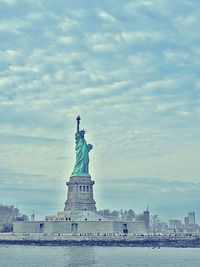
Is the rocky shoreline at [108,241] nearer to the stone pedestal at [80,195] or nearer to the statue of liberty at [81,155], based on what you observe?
the stone pedestal at [80,195]

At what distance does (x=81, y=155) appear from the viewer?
130m

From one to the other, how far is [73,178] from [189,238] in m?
28.2

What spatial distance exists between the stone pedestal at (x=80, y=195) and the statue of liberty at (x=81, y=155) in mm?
1597

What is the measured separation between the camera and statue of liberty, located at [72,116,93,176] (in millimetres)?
128875

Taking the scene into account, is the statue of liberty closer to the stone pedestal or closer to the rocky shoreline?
the stone pedestal

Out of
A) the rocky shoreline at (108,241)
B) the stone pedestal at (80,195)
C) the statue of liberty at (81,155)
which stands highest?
the statue of liberty at (81,155)

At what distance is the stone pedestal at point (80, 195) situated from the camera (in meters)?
126

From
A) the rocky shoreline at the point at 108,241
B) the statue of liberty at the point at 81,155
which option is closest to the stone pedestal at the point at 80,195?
the statue of liberty at the point at 81,155

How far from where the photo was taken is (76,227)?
118 meters

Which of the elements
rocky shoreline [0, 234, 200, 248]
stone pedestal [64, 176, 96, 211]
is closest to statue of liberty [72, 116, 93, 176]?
stone pedestal [64, 176, 96, 211]

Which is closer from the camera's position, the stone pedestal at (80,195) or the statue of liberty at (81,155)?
the stone pedestal at (80,195)

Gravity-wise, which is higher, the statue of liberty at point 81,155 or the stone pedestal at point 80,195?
the statue of liberty at point 81,155

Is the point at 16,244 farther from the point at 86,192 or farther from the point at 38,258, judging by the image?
the point at 38,258

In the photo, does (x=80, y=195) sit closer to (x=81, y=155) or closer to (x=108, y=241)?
(x=81, y=155)
